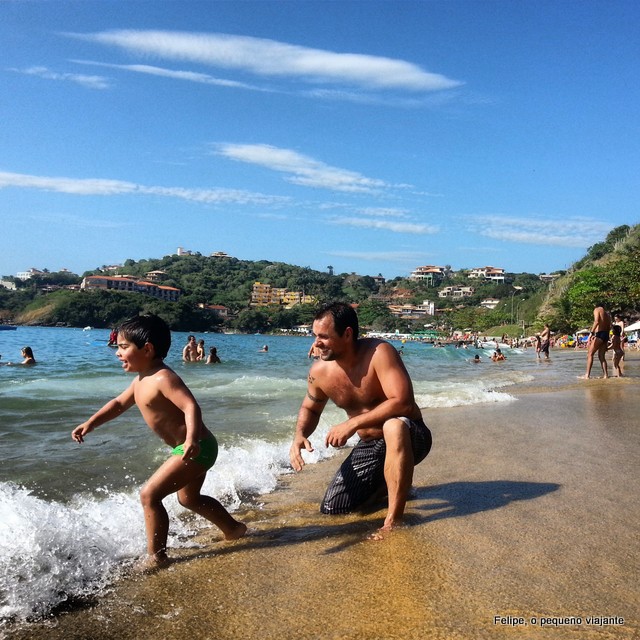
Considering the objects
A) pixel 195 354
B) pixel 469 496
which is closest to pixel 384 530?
pixel 469 496

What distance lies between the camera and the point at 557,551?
9.97 feet

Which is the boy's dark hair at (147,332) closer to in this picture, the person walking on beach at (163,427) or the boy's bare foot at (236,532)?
the person walking on beach at (163,427)

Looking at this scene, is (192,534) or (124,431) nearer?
(192,534)

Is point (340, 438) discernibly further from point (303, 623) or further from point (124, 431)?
point (124, 431)

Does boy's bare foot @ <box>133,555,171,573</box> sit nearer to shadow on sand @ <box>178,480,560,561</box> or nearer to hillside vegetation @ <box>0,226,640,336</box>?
shadow on sand @ <box>178,480,560,561</box>

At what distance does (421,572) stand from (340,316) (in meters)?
1.50

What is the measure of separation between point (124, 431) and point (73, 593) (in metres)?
4.93

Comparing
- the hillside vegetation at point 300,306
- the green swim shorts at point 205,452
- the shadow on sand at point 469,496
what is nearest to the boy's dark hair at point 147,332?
the green swim shorts at point 205,452

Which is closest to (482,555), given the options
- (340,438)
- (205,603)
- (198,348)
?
(340,438)

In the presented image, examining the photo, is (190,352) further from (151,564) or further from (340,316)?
(151,564)

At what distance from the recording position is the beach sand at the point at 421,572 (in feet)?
7.73

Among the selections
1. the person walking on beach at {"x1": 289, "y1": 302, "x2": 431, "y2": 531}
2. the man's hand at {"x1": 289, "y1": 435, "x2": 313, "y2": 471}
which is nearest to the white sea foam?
the man's hand at {"x1": 289, "y1": 435, "x2": 313, "y2": 471}

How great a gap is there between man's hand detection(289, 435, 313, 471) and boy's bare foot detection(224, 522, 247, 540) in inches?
18.4

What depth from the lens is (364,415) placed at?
3.53 m
